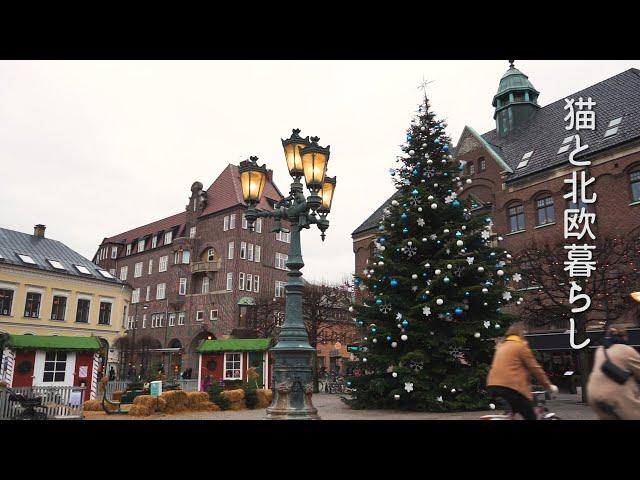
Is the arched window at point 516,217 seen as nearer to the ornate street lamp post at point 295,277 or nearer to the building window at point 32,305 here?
the ornate street lamp post at point 295,277

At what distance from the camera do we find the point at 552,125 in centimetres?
3388

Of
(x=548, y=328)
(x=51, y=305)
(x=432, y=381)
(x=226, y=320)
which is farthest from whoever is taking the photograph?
(x=226, y=320)

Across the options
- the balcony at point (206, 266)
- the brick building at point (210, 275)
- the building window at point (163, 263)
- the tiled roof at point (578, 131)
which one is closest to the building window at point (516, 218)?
the tiled roof at point (578, 131)

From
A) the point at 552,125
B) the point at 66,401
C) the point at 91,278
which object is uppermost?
the point at 552,125

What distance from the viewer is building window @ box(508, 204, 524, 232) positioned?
100ft

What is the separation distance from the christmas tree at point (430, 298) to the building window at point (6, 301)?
28.5m

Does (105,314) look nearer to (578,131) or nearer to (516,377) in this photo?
(578,131)

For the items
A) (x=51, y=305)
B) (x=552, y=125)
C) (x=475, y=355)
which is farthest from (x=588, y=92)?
(x=51, y=305)

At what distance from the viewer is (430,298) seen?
51.2ft

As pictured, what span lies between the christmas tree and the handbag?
28.4 ft

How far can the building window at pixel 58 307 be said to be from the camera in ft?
123

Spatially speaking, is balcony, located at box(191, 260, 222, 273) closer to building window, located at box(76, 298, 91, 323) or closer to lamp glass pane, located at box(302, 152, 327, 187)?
building window, located at box(76, 298, 91, 323)
